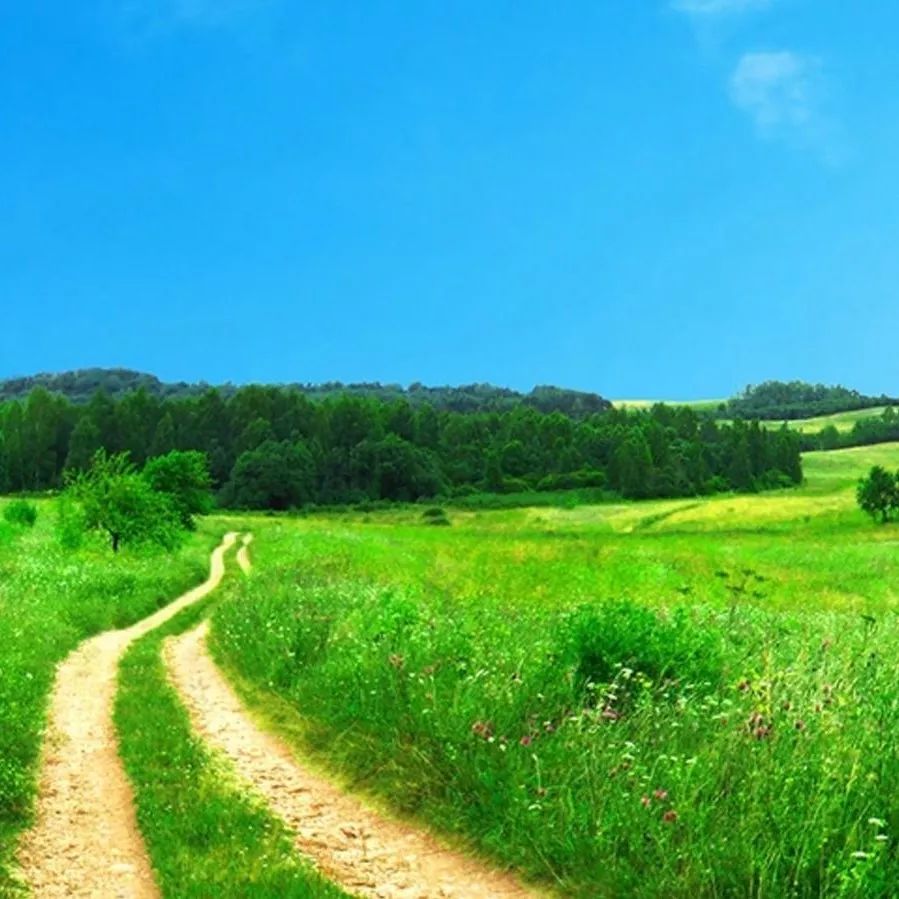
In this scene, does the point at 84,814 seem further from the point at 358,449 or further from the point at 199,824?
the point at 358,449

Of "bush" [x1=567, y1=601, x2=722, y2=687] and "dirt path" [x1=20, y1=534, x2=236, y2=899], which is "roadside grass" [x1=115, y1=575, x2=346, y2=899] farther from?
"bush" [x1=567, y1=601, x2=722, y2=687]

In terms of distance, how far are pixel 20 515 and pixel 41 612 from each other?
3993 centimetres

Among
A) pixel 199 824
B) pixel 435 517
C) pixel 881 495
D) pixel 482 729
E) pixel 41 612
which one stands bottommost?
→ pixel 199 824

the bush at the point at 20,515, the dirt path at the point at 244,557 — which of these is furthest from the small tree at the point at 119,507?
the bush at the point at 20,515

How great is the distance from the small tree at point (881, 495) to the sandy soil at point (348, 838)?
283 ft

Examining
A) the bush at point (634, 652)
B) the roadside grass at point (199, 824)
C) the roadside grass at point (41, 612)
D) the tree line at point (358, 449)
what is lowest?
the roadside grass at point (199, 824)

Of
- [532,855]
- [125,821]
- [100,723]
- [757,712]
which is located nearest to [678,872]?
[532,855]

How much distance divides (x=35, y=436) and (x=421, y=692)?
6124 inches

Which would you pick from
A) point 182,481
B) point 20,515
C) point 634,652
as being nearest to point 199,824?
point 634,652

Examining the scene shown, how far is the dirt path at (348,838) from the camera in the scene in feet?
28.0

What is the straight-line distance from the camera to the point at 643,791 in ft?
27.4

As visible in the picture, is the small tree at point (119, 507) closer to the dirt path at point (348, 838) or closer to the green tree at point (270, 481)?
the dirt path at point (348, 838)

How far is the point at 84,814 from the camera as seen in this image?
10672 mm

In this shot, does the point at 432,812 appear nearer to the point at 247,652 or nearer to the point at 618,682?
the point at 618,682
